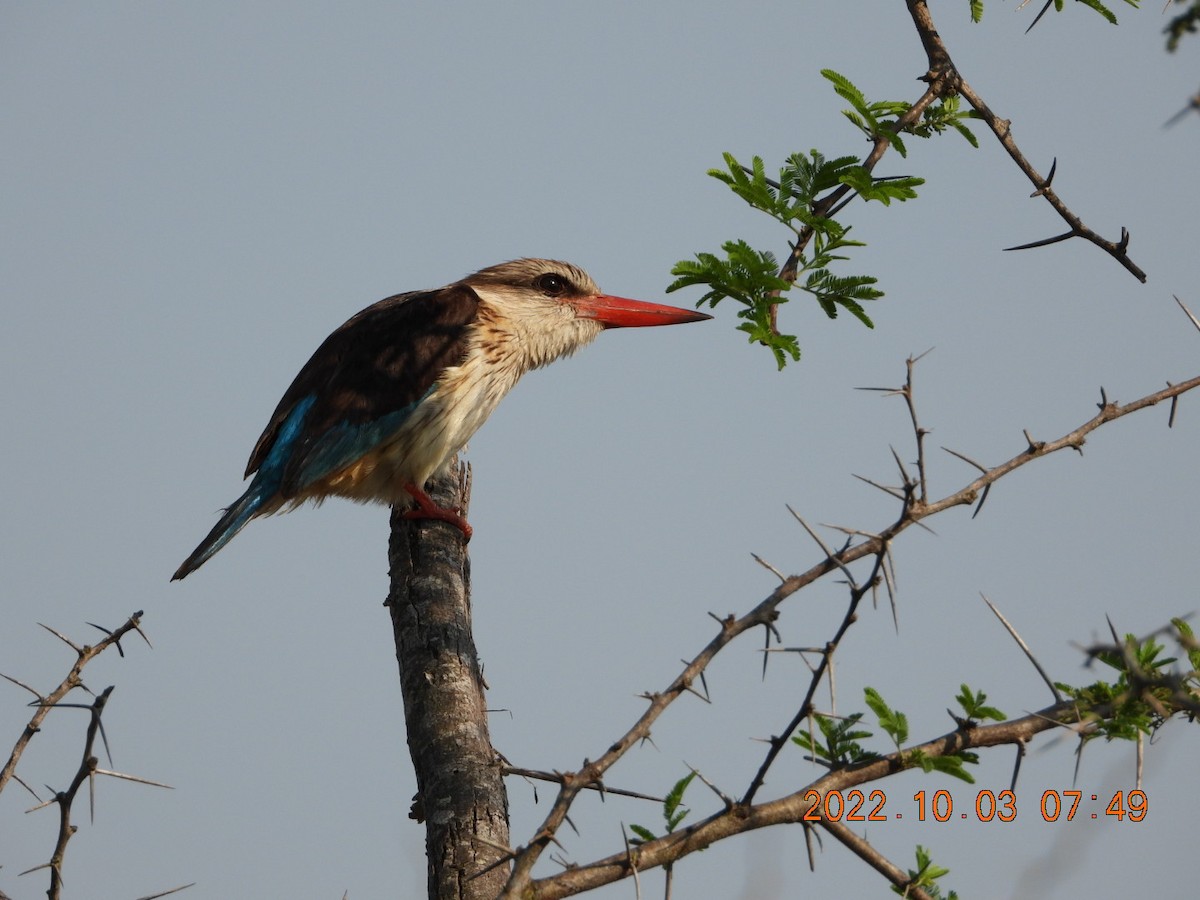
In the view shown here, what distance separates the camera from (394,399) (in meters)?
5.03

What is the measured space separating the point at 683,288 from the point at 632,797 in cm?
126

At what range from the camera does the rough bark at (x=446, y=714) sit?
2879mm

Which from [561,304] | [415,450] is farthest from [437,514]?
[561,304]

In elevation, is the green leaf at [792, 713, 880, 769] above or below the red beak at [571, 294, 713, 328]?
below

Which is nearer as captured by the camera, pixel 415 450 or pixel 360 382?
pixel 415 450

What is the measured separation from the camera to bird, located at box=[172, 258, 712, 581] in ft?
16.2

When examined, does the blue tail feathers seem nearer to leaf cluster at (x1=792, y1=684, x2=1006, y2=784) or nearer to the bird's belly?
the bird's belly

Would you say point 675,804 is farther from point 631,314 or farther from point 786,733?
point 631,314

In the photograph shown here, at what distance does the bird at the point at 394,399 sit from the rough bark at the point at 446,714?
390mm

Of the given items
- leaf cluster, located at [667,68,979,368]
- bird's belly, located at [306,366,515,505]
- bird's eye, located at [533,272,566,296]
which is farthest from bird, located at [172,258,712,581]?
leaf cluster, located at [667,68,979,368]

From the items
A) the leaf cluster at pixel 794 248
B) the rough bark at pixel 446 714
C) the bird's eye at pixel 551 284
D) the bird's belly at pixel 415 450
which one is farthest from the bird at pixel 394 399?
the leaf cluster at pixel 794 248

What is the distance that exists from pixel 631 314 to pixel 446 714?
2.92 m

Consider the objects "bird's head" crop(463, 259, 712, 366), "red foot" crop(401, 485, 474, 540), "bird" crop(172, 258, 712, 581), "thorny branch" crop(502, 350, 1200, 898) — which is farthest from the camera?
"bird's head" crop(463, 259, 712, 366)

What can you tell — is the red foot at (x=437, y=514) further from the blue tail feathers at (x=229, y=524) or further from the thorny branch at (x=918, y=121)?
Result: the thorny branch at (x=918, y=121)
